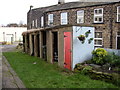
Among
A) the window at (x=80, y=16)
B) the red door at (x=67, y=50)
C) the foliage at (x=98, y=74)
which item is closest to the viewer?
the foliage at (x=98, y=74)

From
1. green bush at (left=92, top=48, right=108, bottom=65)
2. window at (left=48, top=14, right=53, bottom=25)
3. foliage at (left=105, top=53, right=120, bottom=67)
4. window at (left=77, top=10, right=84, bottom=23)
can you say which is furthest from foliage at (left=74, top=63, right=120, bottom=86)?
window at (left=48, top=14, right=53, bottom=25)

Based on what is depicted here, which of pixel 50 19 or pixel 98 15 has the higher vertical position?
pixel 50 19

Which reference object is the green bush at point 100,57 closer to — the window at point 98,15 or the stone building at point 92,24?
the stone building at point 92,24

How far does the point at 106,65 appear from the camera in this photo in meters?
8.30

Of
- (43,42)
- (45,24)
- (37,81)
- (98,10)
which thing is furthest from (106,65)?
(45,24)

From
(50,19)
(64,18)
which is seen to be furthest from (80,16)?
(50,19)

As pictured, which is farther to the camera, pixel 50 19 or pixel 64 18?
pixel 50 19

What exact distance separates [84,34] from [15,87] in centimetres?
520

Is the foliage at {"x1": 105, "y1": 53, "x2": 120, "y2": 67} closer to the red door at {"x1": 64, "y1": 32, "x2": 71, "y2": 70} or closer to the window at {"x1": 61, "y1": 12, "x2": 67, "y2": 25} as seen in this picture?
the red door at {"x1": 64, "y1": 32, "x2": 71, "y2": 70}

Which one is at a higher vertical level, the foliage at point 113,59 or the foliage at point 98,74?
the foliage at point 113,59

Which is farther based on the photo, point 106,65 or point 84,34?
point 84,34

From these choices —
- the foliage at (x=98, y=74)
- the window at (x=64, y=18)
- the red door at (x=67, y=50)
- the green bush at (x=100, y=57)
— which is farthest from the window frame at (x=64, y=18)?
the foliage at (x=98, y=74)

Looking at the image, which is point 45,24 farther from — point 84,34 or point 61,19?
point 84,34

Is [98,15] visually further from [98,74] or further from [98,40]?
[98,74]
